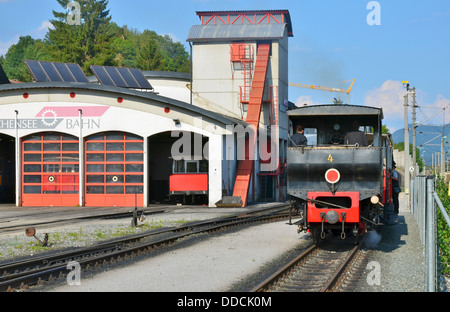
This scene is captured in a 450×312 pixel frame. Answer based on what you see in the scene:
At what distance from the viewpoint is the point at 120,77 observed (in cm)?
3819

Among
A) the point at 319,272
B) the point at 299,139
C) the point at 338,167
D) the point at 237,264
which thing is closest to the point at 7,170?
the point at 299,139

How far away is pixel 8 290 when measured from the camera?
385 inches

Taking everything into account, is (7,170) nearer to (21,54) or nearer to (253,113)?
(253,113)

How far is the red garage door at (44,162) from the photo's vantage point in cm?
3195

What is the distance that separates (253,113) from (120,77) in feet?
30.4

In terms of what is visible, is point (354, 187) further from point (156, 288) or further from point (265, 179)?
point (265, 179)

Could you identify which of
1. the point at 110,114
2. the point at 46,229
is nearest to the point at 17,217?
the point at 46,229

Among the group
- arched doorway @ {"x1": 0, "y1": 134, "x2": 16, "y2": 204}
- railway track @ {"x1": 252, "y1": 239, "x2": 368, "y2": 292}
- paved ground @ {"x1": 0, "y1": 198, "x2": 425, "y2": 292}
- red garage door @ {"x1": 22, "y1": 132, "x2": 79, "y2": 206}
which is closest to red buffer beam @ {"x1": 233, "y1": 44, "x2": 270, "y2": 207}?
red garage door @ {"x1": 22, "y1": 132, "x2": 79, "y2": 206}

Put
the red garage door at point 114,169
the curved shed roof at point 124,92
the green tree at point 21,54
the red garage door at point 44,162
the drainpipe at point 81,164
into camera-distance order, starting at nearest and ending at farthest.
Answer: the curved shed roof at point 124,92
the drainpipe at point 81,164
the red garage door at point 114,169
the red garage door at point 44,162
the green tree at point 21,54

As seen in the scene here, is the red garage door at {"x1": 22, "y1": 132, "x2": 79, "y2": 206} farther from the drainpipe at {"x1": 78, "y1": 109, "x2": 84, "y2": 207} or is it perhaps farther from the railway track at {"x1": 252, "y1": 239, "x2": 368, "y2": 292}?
the railway track at {"x1": 252, "y1": 239, "x2": 368, "y2": 292}

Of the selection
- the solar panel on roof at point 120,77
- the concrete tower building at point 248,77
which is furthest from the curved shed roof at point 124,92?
the concrete tower building at point 248,77

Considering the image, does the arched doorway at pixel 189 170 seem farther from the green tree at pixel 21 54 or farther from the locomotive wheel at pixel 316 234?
the green tree at pixel 21 54

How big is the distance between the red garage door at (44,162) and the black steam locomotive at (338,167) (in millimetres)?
20511

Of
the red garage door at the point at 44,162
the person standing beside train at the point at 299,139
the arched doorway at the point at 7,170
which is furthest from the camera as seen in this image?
the arched doorway at the point at 7,170
